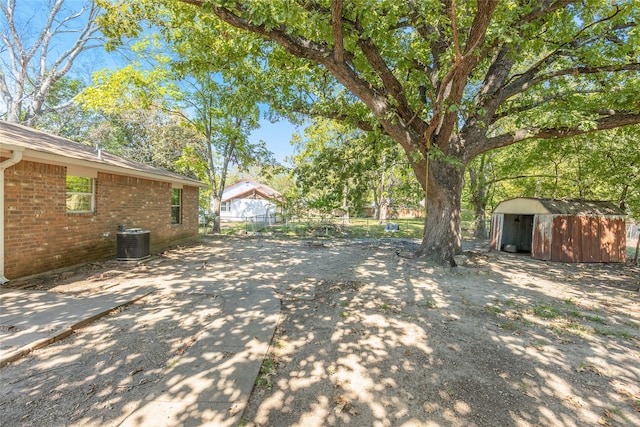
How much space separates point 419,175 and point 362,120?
8.34 ft

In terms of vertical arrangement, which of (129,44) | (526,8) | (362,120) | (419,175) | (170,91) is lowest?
(419,175)

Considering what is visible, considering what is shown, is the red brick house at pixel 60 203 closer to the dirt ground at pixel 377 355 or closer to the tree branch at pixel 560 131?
the dirt ground at pixel 377 355

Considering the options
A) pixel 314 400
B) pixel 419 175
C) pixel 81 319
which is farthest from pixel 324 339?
pixel 419 175

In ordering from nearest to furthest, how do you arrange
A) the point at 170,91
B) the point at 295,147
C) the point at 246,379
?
the point at 246,379
the point at 170,91
the point at 295,147

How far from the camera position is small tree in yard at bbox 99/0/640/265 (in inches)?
199

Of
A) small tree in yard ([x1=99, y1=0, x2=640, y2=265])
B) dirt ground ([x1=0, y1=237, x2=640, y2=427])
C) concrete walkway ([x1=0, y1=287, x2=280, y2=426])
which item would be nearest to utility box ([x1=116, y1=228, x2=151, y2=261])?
dirt ground ([x1=0, y1=237, x2=640, y2=427])

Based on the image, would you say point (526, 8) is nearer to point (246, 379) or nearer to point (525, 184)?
point (246, 379)

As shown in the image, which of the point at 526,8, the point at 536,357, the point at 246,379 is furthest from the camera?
the point at 526,8

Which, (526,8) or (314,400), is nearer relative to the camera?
(314,400)

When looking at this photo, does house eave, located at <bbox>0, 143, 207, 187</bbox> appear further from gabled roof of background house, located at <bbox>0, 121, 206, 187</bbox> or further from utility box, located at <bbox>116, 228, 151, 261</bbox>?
utility box, located at <bbox>116, 228, 151, 261</bbox>

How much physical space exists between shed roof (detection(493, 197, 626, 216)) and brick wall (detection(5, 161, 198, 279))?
567 inches

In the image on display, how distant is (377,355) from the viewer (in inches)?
129

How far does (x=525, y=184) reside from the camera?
16.2 meters

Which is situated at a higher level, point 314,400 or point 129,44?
point 129,44
